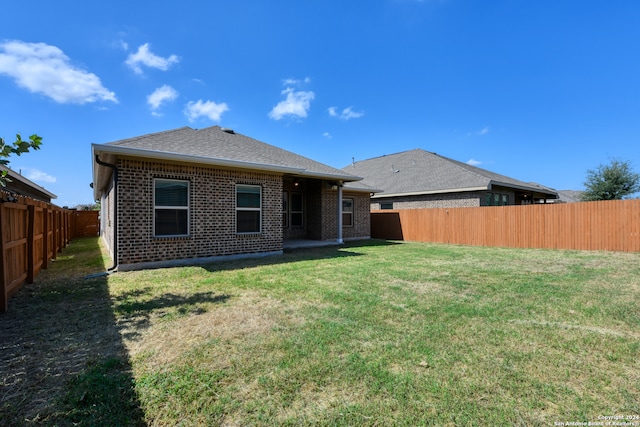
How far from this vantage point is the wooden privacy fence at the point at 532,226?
35.8ft

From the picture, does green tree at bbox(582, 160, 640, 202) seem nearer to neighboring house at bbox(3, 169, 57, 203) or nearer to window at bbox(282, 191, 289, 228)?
window at bbox(282, 191, 289, 228)

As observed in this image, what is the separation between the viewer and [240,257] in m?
9.44

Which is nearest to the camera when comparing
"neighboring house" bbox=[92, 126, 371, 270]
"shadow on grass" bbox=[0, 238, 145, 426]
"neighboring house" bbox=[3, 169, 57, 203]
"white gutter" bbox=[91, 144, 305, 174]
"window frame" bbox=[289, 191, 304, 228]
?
"shadow on grass" bbox=[0, 238, 145, 426]

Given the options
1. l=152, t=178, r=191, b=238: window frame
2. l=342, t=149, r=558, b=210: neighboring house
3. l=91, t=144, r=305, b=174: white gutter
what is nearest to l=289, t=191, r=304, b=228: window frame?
l=91, t=144, r=305, b=174: white gutter

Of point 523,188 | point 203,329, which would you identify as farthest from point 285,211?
point 523,188

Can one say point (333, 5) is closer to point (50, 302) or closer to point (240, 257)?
point (240, 257)

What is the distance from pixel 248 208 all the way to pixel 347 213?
715 cm

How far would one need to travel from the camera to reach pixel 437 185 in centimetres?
1823

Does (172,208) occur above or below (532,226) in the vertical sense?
above

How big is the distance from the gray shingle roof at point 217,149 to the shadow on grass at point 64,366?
164 inches

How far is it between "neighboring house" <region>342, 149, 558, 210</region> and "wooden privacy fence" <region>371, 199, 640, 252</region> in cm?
247

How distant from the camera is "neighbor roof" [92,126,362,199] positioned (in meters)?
7.57

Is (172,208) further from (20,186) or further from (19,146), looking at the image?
(20,186)

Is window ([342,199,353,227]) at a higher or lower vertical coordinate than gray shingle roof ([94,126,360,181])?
lower
